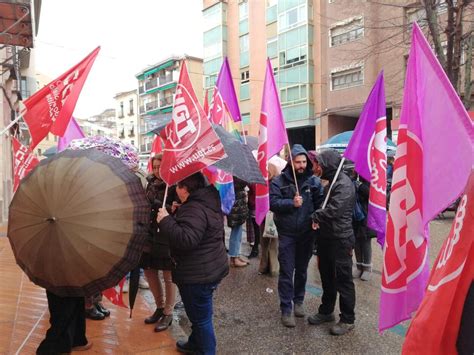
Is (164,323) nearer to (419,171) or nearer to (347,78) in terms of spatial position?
(419,171)

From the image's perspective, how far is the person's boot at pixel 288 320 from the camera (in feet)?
13.9

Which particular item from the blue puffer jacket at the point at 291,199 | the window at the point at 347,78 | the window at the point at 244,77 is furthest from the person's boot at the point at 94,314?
the window at the point at 244,77

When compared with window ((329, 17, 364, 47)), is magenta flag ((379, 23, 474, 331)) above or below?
below

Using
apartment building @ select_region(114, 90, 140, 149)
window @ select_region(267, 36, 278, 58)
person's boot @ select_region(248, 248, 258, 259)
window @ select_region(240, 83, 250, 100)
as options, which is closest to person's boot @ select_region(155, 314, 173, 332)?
person's boot @ select_region(248, 248, 258, 259)

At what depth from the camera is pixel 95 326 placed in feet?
13.7

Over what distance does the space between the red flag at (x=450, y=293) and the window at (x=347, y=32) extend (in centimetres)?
2288

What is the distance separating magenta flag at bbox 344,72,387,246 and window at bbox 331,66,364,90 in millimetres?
20051

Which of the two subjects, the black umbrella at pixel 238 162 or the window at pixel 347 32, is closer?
the black umbrella at pixel 238 162

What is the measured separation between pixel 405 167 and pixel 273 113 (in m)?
2.33

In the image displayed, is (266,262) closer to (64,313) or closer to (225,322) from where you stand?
(225,322)

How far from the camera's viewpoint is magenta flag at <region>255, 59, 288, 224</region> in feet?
15.0

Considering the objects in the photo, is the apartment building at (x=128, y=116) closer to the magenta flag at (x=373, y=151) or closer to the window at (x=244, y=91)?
the window at (x=244, y=91)

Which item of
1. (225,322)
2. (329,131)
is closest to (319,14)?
(329,131)

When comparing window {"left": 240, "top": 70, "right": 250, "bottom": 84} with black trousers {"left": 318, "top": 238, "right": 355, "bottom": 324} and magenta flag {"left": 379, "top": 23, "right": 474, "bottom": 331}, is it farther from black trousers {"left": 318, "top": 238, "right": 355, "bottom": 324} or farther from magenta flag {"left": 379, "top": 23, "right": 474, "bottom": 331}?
magenta flag {"left": 379, "top": 23, "right": 474, "bottom": 331}
